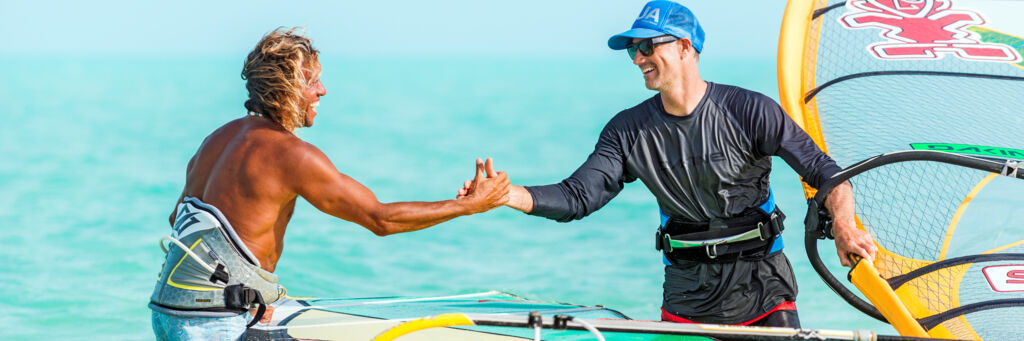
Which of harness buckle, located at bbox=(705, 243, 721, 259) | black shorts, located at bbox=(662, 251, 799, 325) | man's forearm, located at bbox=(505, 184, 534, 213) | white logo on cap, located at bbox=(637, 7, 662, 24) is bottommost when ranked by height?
black shorts, located at bbox=(662, 251, 799, 325)

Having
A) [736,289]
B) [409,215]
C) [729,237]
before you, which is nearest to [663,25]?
[729,237]

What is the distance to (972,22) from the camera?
4.66 meters

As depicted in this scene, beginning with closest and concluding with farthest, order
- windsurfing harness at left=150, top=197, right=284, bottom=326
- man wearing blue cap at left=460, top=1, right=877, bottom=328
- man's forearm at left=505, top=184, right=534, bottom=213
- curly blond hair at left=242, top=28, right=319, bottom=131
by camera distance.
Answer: windsurfing harness at left=150, top=197, right=284, bottom=326, curly blond hair at left=242, top=28, right=319, bottom=131, man's forearm at left=505, top=184, right=534, bottom=213, man wearing blue cap at left=460, top=1, right=877, bottom=328

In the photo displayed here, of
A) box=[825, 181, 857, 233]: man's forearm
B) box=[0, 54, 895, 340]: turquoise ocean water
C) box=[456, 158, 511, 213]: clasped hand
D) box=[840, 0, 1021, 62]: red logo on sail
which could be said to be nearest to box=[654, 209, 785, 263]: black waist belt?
box=[825, 181, 857, 233]: man's forearm

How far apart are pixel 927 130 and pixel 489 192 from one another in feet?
6.89

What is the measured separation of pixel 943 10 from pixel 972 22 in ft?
0.44

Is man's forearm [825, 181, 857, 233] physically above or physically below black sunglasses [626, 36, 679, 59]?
below

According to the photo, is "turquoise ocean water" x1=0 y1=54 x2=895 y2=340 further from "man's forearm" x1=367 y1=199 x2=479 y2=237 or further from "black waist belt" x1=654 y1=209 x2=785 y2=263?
"man's forearm" x1=367 y1=199 x2=479 y2=237

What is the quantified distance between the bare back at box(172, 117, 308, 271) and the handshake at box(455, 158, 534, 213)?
63 cm

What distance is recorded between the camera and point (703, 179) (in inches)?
145

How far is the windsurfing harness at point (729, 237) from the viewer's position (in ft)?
12.1

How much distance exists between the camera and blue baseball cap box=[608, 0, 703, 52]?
361 cm

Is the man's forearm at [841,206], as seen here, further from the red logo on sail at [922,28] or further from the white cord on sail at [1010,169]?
the red logo on sail at [922,28]

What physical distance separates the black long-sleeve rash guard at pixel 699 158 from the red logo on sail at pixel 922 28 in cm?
130
